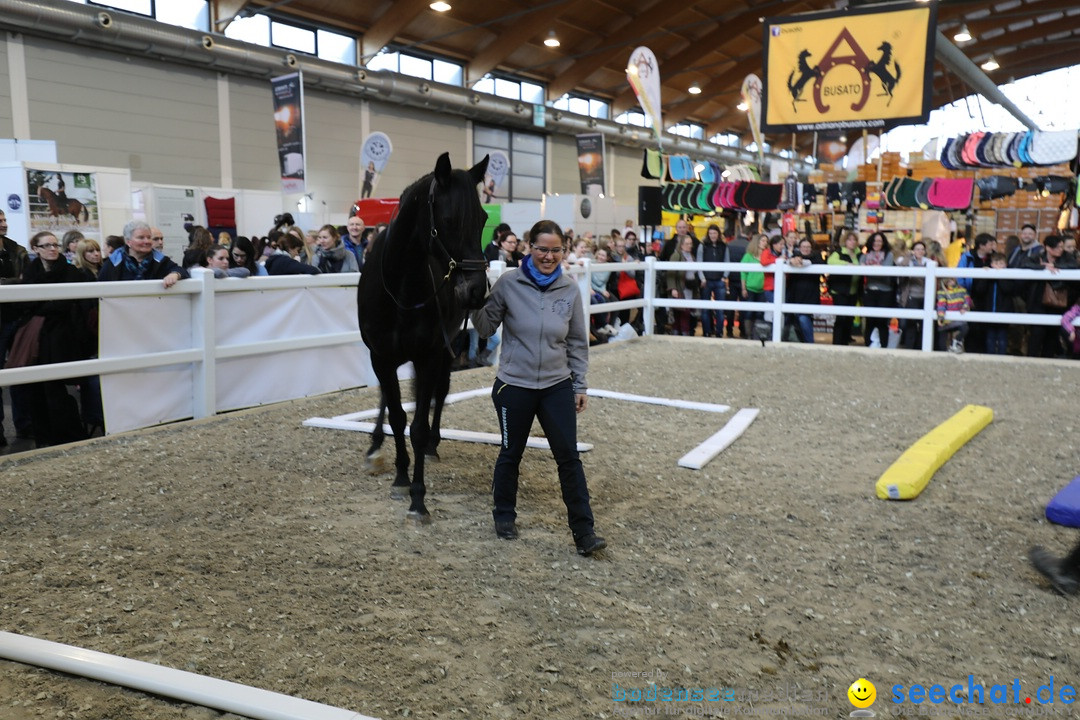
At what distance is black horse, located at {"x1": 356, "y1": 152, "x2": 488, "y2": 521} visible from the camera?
12.2ft

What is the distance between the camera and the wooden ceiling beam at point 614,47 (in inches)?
958

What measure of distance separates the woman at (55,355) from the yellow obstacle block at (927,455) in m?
5.23

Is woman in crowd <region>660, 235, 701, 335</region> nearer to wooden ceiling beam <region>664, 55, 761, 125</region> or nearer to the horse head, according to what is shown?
the horse head

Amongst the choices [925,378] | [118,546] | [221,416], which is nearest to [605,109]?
[925,378]

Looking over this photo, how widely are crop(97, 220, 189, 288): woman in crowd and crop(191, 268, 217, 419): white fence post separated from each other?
19 cm

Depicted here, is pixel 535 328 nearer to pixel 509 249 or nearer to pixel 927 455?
pixel 927 455

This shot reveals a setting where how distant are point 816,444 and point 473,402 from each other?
9.33 feet

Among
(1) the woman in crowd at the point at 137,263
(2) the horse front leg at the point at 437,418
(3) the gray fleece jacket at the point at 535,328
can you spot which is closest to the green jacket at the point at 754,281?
(2) the horse front leg at the point at 437,418

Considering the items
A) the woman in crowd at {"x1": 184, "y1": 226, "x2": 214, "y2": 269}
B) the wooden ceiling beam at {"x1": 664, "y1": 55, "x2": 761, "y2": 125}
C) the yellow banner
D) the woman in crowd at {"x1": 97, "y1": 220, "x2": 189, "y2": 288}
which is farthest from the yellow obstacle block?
the wooden ceiling beam at {"x1": 664, "y1": 55, "x2": 761, "y2": 125}

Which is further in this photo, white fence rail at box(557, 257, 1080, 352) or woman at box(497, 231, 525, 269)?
woman at box(497, 231, 525, 269)

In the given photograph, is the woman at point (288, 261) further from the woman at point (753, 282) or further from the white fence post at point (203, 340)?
the woman at point (753, 282)

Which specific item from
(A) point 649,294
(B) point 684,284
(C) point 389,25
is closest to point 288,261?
(A) point 649,294

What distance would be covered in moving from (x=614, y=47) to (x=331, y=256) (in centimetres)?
1900

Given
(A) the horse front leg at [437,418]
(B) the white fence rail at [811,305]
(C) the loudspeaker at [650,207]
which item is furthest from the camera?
(C) the loudspeaker at [650,207]
